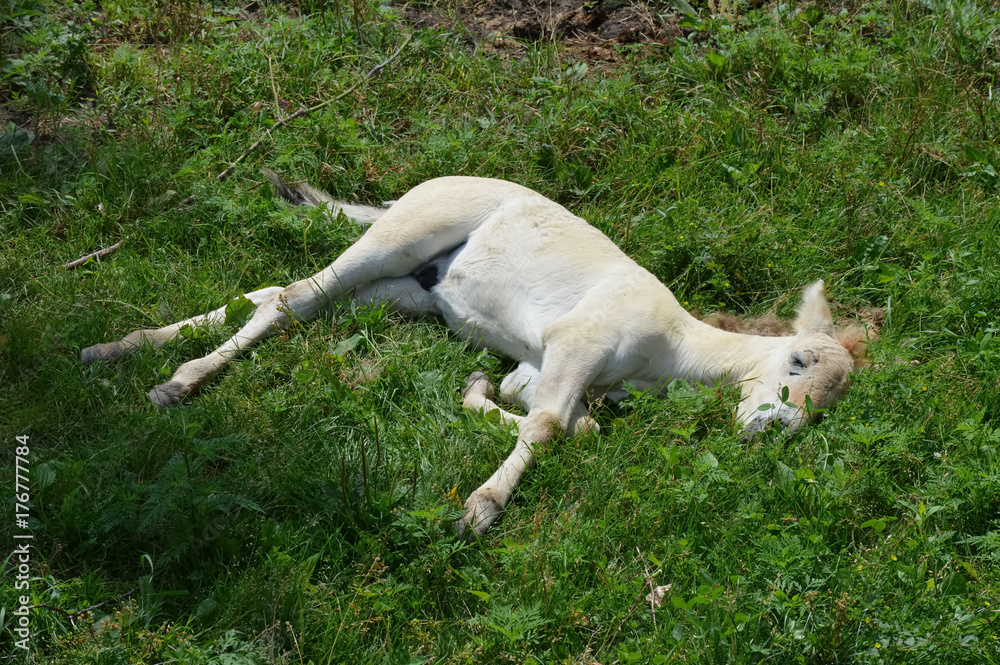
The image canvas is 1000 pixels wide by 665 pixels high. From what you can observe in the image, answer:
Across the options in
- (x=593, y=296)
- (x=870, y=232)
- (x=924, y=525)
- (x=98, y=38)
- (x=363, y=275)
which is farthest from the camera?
(x=98, y=38)

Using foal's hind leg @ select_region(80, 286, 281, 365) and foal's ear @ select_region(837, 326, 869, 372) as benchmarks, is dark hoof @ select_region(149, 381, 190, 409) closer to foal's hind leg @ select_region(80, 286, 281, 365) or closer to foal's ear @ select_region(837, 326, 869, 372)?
foal's hind leg @ select_region(80, 286, 281, 365)

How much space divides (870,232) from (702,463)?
2.77m

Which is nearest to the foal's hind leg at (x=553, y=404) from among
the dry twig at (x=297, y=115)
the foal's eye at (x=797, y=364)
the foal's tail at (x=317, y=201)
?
the foal's eye at (x=797, y=364)

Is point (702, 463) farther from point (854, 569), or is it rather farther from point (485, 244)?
point (485, 244)

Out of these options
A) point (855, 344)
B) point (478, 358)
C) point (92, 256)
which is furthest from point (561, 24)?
point (92, 256)

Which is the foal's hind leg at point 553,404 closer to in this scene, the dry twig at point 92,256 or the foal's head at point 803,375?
the foal's head at point 803,375

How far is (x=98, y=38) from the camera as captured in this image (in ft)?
22.0

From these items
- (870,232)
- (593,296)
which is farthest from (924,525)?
(870,232)

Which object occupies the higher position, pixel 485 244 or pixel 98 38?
pixel 98 38

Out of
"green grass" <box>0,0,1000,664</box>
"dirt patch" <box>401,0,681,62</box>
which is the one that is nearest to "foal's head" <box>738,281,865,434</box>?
"green grass" <box>0,0,1000,664</box>

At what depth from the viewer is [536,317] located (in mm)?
4758

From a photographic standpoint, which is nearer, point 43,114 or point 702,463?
point 702,463

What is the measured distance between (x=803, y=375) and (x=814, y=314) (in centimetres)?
48

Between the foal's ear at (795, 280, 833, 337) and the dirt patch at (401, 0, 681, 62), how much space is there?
3.27 metres
